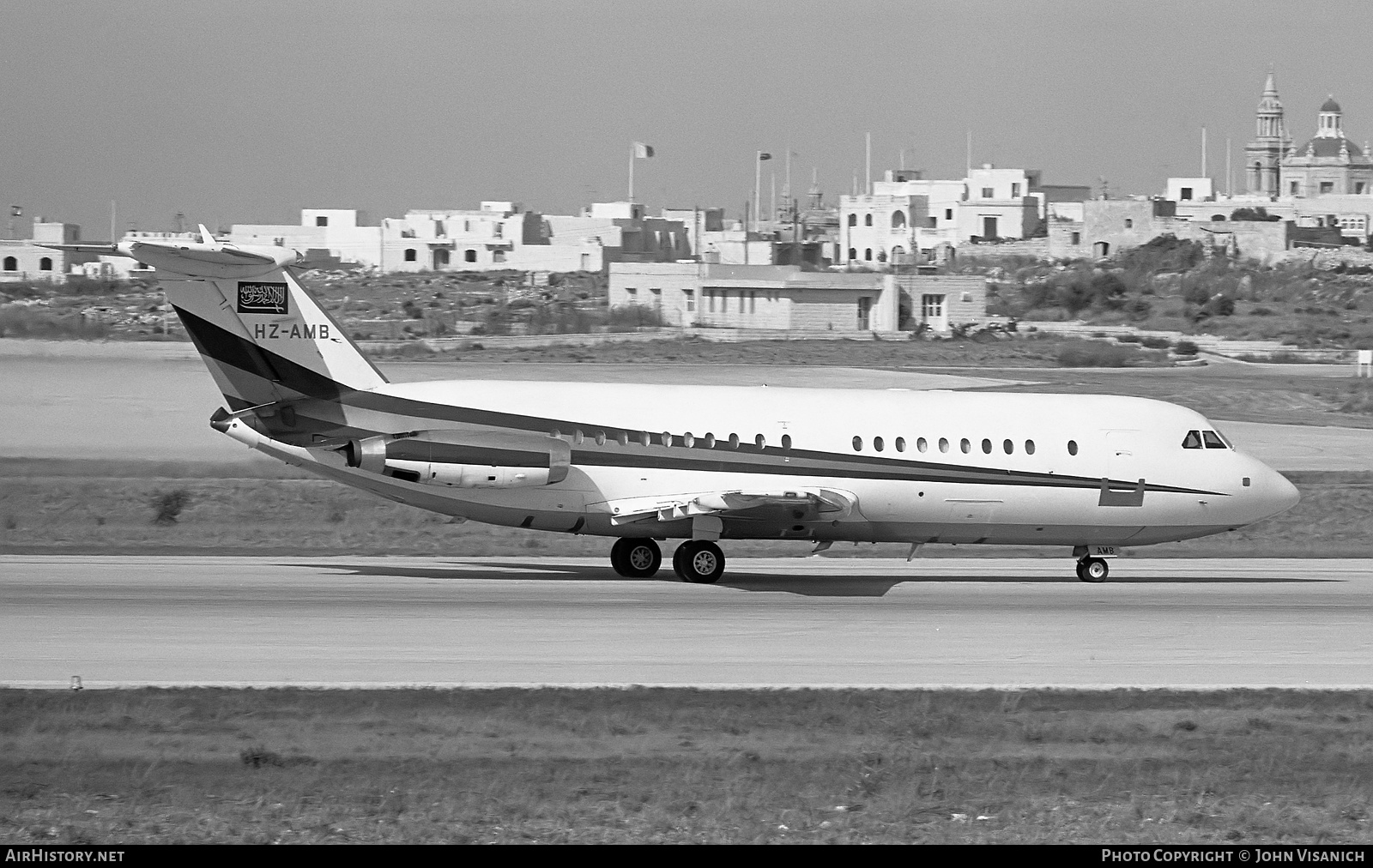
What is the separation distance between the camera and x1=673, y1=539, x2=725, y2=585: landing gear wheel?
88.6 ft

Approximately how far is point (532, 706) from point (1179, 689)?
7.06 m

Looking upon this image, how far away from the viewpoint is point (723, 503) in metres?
26.4

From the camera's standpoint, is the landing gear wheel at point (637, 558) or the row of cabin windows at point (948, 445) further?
the landing gear wheel at point (637, 558)

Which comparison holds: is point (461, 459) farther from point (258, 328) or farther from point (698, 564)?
point (698, 564)

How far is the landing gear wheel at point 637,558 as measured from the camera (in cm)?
2788

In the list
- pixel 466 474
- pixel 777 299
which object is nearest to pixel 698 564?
pixel 466 474

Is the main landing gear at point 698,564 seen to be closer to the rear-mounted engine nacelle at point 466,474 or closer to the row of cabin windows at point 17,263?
the rear-mounted engine nacelle at point 466,474

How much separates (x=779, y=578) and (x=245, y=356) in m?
9.40

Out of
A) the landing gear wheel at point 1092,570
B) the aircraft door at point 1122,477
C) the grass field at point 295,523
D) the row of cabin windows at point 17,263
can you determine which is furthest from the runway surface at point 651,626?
the row of cabin windows at point 17,263

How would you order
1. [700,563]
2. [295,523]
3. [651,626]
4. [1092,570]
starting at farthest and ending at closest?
1. [295,523]
2. [1092,570]
3. [700,563]
4. [651,626]

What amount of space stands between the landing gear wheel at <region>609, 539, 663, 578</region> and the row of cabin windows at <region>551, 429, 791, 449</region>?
185 cm

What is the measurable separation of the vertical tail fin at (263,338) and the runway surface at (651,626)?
298 cm
